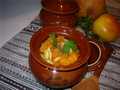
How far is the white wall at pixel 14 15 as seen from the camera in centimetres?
80

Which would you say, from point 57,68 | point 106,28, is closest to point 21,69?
point 57,68

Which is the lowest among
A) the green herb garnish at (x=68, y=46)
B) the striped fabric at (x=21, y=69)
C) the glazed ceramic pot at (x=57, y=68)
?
the striped fabric at (x=21, y=69)

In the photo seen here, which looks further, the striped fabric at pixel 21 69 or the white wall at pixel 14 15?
the white wall at pixel 14 15

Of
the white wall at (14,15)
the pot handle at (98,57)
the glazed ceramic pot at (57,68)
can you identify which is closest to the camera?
the glazed ceramic pot at (57,68)

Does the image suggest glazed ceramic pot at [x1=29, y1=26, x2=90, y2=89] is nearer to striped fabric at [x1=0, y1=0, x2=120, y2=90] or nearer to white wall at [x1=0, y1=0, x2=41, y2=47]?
striped fabric at [x1=0, y1=0, x2=120, y2=90]

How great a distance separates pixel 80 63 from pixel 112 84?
0.14 metres

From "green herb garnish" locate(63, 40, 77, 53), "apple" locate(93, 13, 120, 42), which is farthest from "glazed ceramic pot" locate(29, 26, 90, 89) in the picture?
"apple" locate(93, 13, 120, 42)

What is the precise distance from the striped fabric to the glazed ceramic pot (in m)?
0.07

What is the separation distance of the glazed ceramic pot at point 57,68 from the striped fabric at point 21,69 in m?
0.07

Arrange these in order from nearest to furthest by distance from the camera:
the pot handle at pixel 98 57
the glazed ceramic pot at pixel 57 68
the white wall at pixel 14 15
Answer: the glazed ceramic pot at pixel 57 68 < the pot handle at pixel 98 57 < the white wall at pixel 14 15

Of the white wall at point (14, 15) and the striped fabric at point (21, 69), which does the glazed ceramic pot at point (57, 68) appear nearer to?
the striped fabric at point (21, 69)

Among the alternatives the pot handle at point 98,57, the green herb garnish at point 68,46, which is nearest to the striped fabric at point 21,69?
the pot handle at point 98,57

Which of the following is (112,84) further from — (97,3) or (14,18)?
(14,18)

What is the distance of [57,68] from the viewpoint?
55 cm
